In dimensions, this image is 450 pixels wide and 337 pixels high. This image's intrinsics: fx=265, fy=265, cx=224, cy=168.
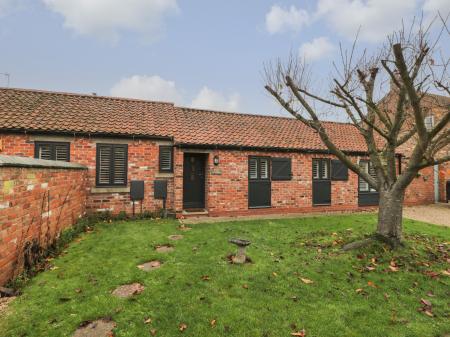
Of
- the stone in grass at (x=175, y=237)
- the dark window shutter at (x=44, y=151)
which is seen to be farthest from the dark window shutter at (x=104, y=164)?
the stone in grass at (x=175, y=237)

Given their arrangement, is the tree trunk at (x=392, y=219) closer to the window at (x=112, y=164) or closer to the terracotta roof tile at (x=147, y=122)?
the terracotta roof tile at (x=147, y=122)

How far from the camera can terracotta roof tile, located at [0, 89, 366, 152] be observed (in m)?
9.30

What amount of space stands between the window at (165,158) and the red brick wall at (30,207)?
11.1ft

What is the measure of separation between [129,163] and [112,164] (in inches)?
23.0

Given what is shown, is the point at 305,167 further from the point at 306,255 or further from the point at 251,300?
the point at 251,300

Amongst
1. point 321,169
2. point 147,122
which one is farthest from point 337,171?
point 147,122

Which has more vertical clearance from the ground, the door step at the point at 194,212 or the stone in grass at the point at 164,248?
the door step at the point at 194,212

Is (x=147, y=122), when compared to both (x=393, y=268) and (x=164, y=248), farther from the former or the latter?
(x=393, y=268)

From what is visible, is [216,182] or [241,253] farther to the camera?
[216,182]

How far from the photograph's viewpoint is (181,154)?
1031 cm

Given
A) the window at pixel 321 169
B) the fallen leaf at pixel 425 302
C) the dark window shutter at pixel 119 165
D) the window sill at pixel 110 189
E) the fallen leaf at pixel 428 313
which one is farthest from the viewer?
the window at pixel 321 169

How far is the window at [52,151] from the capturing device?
347 inches

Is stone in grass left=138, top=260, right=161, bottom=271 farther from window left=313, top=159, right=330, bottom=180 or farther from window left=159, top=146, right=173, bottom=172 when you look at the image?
window left=313, top=159, right=330, bottom=180

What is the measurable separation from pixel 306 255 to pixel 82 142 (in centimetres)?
813
